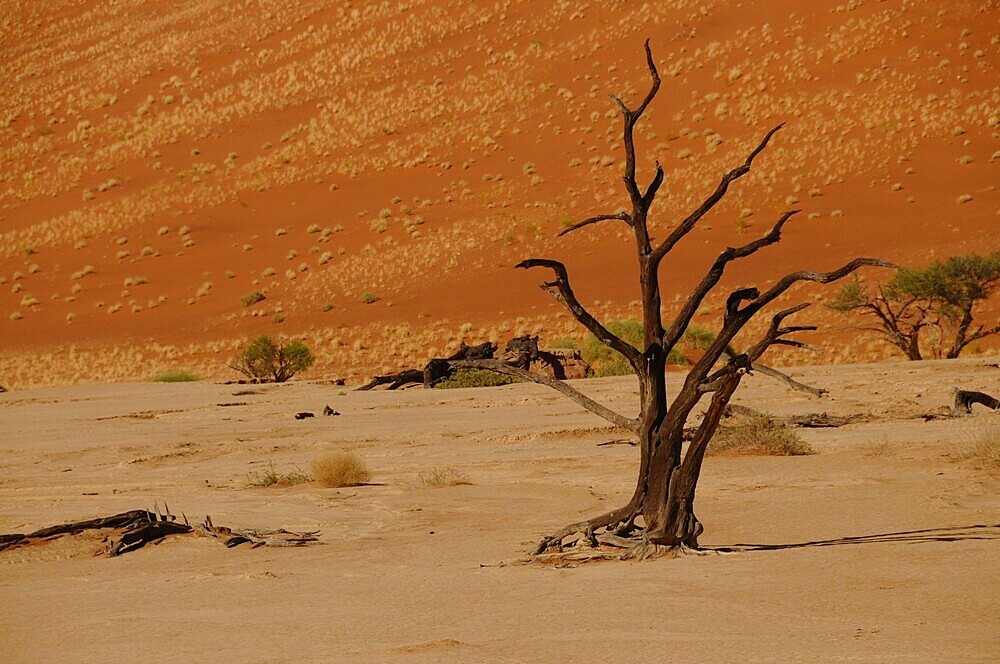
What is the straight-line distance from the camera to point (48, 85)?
64.2 m

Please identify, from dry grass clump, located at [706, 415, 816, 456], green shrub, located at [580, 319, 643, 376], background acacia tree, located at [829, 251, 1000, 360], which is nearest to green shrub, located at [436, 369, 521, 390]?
green shrub, located at [580, 319, 643, 376]

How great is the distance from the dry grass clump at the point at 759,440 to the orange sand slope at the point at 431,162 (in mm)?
14803

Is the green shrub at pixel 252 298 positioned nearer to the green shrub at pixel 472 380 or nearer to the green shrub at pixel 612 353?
the green shrub at pixel 612 353

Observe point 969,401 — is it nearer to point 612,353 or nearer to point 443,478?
point 443,478

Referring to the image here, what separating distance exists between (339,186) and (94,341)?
46.1 feet

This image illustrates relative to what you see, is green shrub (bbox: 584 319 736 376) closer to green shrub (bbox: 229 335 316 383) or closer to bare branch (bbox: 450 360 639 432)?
green shrub (bbox: 229 335 316 383)

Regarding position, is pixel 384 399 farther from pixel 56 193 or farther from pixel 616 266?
pixel 56 193

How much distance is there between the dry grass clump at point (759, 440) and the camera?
12000 mm

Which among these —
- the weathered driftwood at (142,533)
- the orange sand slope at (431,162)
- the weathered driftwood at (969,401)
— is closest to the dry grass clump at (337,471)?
the weathered driftwood at (142,533)

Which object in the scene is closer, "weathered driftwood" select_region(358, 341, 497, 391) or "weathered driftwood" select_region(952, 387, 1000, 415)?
"weathered driftwood" select_region(952, 387, 1000, 415)

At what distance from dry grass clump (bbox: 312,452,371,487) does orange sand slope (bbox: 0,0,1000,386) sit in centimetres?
1765

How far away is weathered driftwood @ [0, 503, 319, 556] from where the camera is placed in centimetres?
842

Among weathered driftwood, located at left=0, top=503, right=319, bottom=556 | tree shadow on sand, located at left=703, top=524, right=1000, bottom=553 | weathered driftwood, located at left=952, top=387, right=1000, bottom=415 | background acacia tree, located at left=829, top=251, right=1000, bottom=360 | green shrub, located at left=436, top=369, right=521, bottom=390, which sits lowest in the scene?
weathered driftwood, located at left=0, top=503, right=319, bottom=556

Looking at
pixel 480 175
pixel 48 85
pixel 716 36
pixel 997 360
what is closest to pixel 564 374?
pixel 997 360
